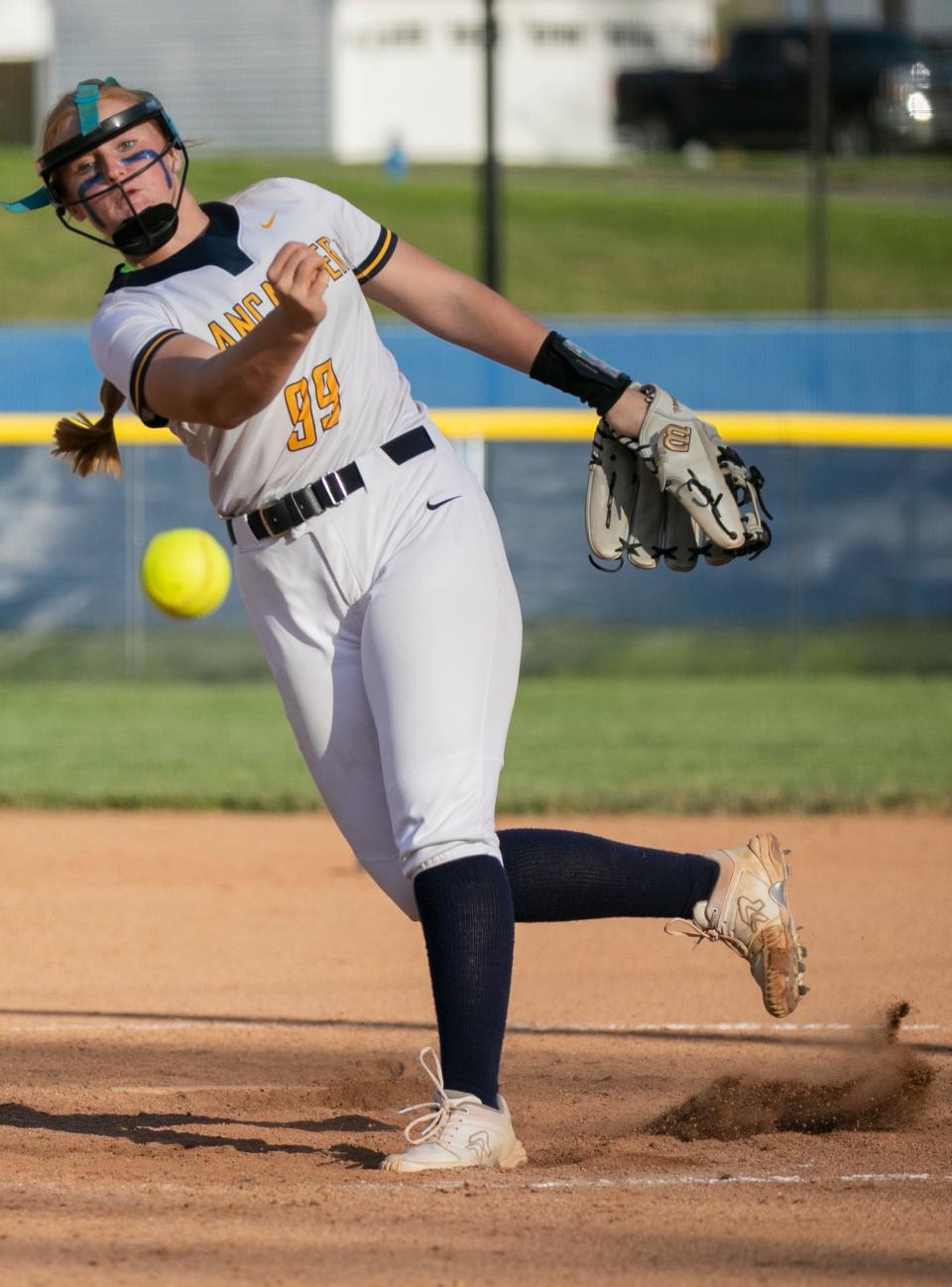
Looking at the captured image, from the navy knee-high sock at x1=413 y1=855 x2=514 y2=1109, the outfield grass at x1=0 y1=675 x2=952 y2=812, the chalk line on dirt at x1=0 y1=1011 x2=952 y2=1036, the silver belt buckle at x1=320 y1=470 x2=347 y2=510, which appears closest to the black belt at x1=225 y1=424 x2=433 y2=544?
the silver belt buckle at x1=320 y1=470 x2=347 y2=510

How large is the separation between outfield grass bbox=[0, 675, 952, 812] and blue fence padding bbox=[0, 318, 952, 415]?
309cm

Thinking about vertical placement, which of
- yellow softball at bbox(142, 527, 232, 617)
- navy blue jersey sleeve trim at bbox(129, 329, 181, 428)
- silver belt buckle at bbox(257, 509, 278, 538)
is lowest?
yellow softball at bbox(142, 527, 232, 617)

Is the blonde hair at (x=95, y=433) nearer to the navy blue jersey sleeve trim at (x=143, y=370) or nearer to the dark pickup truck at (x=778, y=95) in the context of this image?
the navy blue jersey sleeve trim at (x=143, y=370)

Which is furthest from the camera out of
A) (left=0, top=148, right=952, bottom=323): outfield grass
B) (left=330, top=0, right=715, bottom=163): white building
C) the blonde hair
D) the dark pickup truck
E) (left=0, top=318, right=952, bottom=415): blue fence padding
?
(left=330, top=0, right=715, bottom=163): white building

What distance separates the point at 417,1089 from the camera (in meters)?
3.60

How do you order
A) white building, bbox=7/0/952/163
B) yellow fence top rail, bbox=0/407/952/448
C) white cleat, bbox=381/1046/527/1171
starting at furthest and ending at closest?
white building, bbox=7/0/952/163, yellow fence top rail, bbox=0/407/952/448, white cleat, bbox=381/1046/527/1171

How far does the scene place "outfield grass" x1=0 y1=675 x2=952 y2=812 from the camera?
295 inches

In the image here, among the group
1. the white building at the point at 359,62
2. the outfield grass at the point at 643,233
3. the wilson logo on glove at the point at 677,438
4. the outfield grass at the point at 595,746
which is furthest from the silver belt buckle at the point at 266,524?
the white building at the point at 359,62

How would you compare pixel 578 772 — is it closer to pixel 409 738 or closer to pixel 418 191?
pixel 409 738

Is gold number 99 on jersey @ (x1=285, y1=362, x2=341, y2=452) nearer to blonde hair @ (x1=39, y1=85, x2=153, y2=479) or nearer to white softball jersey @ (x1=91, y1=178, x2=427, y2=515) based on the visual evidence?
white softball jersey @ (x1=91, y1=178, x2=427, y2=515)

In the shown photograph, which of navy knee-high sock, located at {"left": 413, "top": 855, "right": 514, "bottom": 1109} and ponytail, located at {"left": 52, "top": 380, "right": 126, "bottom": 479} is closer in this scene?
navy knee-high sock, located at {"left": 413, "top": 855, "right": 514, "bottom": 1109}

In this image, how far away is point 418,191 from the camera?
2219 cm

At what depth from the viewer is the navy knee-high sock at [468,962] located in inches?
109

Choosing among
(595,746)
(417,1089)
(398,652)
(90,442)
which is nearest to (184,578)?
(595,746)
